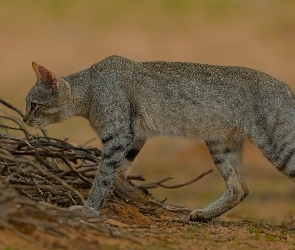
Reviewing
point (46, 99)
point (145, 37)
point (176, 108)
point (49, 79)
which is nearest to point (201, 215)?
point (176, 108)

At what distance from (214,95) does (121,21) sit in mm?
21927

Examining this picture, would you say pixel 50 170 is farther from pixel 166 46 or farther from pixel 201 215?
pixel 166 46

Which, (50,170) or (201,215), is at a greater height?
(50,170)

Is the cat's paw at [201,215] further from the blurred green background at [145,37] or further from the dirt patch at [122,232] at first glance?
the blurred green background at [145,37]

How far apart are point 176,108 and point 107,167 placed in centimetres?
114

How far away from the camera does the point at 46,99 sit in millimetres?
9602

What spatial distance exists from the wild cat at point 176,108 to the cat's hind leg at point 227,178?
11 millimetres

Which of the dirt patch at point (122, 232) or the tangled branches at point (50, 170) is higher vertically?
the tangled branches at point (50, 170)

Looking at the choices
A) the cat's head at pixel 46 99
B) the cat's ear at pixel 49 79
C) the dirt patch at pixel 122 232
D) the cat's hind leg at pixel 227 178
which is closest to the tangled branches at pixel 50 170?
the cat's head at pixel 46 99

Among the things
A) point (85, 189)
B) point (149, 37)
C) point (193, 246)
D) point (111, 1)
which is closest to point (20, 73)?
point (149, 37)

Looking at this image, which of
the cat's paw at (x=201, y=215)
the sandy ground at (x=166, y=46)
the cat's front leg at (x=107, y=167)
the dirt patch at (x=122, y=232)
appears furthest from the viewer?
the sandy ground at (x=166, y=46)

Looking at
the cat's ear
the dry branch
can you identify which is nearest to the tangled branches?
the dry branch

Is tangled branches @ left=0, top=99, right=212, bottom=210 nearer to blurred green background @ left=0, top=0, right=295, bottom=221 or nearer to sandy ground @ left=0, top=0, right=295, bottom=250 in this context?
sandy ground @ left=0, top=0, right=295, bottom=250

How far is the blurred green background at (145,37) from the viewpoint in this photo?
2509 cm
